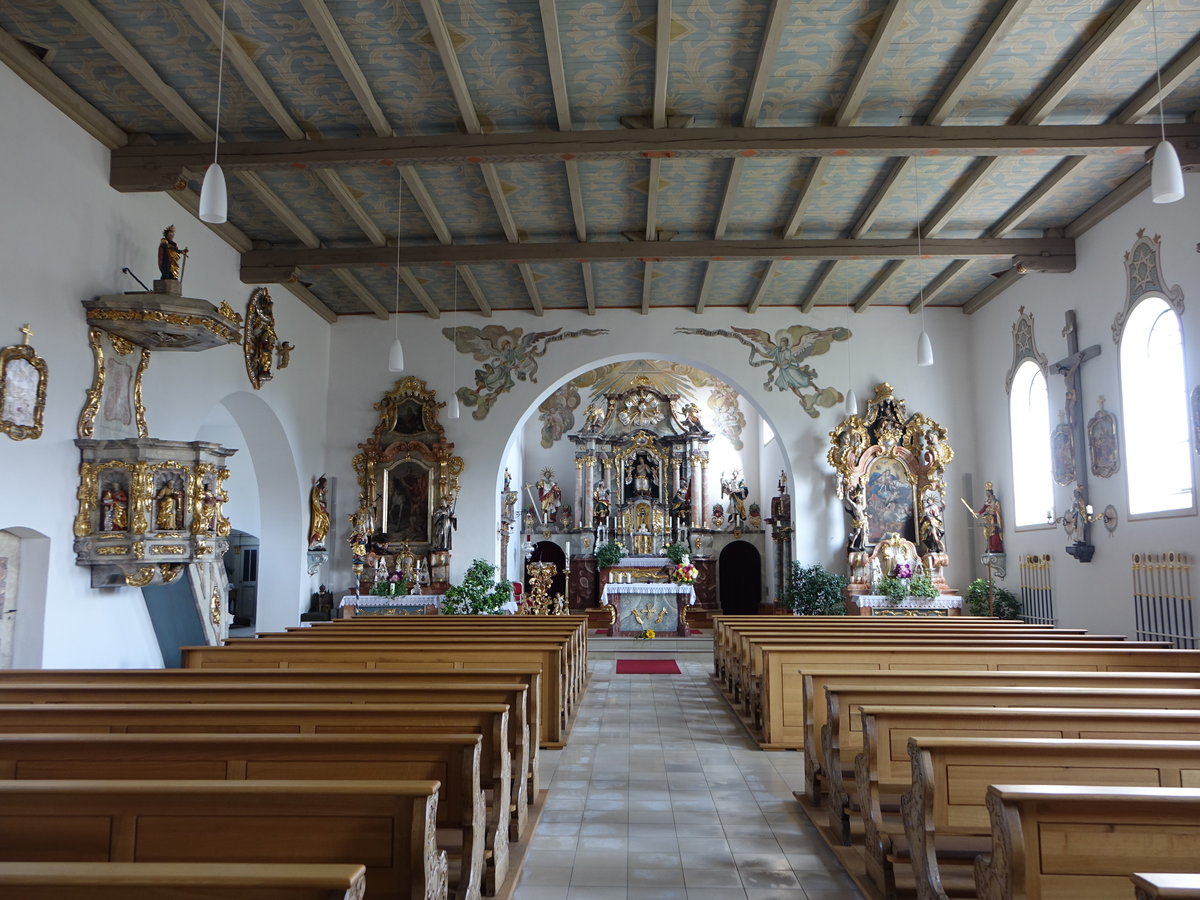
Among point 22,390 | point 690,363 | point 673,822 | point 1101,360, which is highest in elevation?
point 690,363

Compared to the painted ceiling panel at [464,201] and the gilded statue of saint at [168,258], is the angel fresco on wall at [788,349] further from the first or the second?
the gilded statue of saint at [168,258]

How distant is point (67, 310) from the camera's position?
26.6 ft

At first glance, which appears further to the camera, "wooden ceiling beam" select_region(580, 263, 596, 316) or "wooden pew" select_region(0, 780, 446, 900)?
"wooden ceiling beam" select_region(580, 263, 596, 316)

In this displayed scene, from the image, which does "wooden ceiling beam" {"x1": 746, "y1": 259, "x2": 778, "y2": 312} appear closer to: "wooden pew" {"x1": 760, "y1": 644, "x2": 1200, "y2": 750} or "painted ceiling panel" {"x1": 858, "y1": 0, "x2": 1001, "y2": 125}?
"painted ceiling panel" {"x1": 858, "y1": 0, "x2": 1001, "y2": 125}

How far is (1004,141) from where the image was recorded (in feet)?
28.1

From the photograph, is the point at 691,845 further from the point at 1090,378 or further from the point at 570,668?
the point at 1090,378

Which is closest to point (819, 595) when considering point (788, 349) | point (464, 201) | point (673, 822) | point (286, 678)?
point (788, 349)

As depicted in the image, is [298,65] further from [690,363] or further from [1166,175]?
[690,363]

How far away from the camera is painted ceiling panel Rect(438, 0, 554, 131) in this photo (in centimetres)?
699

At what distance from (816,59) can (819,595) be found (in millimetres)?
8870

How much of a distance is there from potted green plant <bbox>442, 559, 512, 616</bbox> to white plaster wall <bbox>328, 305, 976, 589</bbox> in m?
0.70

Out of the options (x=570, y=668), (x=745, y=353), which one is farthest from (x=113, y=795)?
(x=745, y=353)

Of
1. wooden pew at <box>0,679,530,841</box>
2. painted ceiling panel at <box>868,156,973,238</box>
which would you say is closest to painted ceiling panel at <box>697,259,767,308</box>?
painted ceiling panel at <box>868,156,973,238</box>

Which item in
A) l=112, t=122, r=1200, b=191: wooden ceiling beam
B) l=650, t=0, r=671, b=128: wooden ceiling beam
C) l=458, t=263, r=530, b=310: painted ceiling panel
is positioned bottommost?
l=112, t=122, r=1200, b=191: wooden ceiling beam
